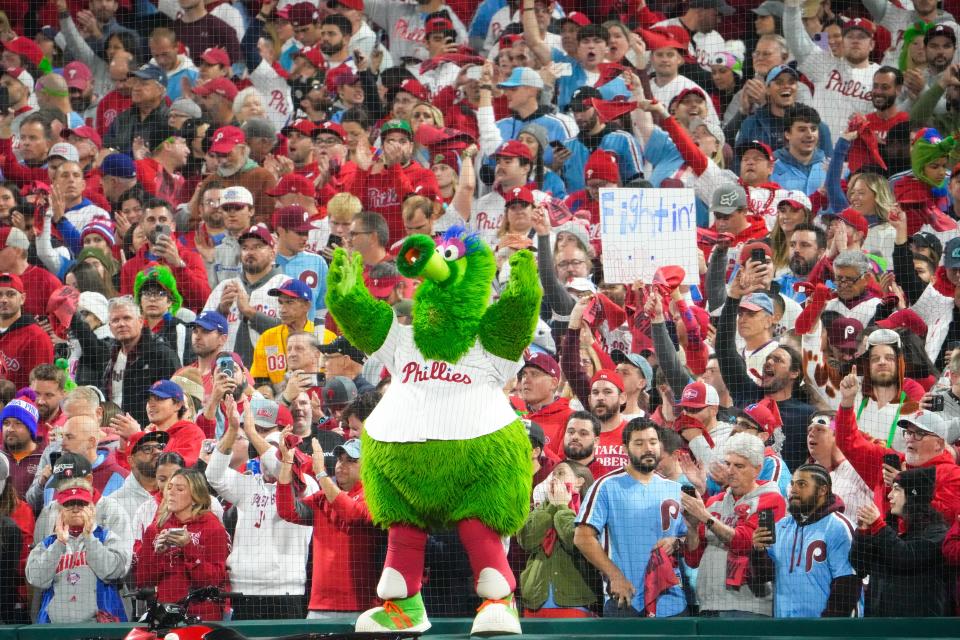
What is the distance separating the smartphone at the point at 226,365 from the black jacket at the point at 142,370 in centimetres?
48

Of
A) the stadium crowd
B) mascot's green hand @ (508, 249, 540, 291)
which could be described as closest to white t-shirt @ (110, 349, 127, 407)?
the stadium crowd

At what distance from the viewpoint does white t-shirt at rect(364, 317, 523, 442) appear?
409 centimetres

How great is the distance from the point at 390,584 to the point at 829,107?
4287 millimetres

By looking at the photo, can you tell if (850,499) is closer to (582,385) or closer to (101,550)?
(582,385)

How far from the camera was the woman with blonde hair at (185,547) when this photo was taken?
540cm

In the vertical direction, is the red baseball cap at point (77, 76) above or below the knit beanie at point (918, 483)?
above

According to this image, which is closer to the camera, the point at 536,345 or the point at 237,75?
the point at 536,345

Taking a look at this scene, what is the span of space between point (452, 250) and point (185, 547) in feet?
6.68

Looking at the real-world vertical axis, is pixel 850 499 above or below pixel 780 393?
below

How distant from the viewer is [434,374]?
163 inches

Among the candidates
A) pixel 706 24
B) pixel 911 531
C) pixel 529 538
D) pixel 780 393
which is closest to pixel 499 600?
pixel 529 538

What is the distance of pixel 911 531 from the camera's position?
5.01m

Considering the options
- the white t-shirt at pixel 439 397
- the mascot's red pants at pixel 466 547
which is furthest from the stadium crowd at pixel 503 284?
the white t-shirt at pixel 439 397

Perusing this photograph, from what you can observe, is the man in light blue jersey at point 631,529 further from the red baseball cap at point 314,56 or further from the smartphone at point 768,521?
the red baseball cap at point 314,56
